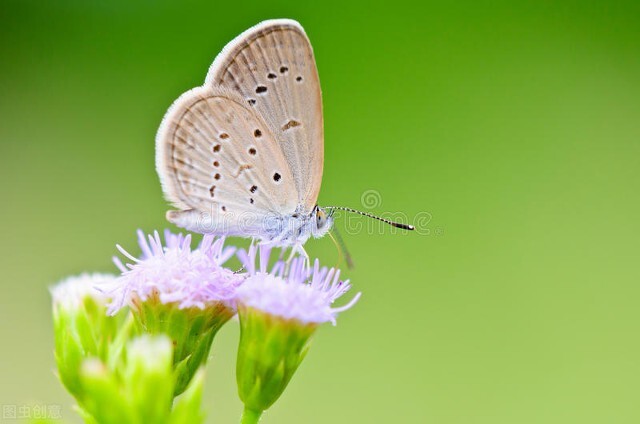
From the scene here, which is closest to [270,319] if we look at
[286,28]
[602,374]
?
[286,28]

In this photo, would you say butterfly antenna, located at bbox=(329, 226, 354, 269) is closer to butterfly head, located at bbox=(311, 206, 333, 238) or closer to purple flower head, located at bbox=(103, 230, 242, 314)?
butterfly head, located at bbox=(311, 206, 333, 238)

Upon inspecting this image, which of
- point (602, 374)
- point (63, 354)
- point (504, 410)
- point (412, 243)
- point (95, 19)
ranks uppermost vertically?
point (95, 19)

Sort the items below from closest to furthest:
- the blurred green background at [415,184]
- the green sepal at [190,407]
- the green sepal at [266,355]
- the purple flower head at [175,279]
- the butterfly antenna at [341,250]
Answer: the green sepal at [190,407]
the green sepal at [266,355]
the purple flower head at [175,279]
the butterfly antenna at [341,250]
the blurred green background at [415,184]

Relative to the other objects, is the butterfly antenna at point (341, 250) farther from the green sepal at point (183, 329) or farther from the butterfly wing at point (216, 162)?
the green sepal at point (183, 329)

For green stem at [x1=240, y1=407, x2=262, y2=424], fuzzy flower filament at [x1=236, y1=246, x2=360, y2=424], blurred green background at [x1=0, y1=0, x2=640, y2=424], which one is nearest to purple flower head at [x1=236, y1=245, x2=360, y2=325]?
fuzzy flower filament at [x1=236, y1=246, x2=360, y2=424]

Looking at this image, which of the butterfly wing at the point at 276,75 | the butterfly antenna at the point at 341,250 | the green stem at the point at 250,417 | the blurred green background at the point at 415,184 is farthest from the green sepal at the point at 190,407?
the blurred green background at the point at 415,184

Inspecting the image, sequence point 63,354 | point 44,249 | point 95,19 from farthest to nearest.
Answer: point 95,19 < point 44,249 < point 63,354

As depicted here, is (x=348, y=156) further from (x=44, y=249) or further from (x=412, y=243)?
(x=44, y=249)
